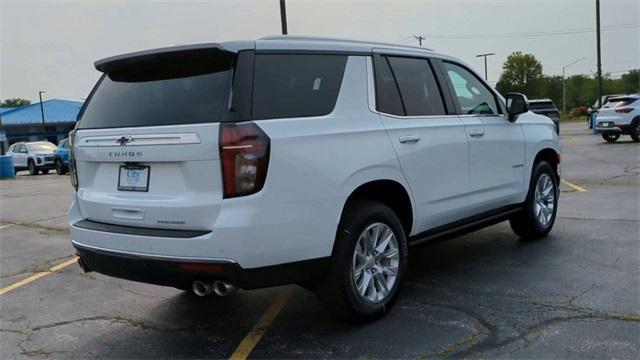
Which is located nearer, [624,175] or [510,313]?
[510,313]

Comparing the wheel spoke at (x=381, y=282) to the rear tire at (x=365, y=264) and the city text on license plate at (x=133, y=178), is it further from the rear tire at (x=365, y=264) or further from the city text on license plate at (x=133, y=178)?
the city text on license plate at (x=133, y=178)

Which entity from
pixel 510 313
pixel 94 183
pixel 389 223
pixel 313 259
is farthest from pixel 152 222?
pixel 510 313

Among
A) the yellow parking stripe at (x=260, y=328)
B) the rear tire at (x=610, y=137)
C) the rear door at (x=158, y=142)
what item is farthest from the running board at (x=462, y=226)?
the rear tire at (x=610, y=137)

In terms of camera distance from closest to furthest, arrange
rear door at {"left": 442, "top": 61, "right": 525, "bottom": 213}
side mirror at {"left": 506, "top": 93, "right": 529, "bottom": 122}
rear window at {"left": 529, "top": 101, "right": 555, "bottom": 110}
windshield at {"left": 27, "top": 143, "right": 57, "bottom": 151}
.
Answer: rear door at {"left": 442, "top": 61, "right": 525, "bottom": 213}, side mirror at {"left": 506, "top": 93, "right": 529, "bottom": 122}, windshield at {"left": 27, "top": 143, "right": 57, "bottom": 151}, rear window at {"left": 529, "top": 101, "right": 555, "bottom": 110}

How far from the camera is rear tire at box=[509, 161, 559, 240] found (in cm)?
626

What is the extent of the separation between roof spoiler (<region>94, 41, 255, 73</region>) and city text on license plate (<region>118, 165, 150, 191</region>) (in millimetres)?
706

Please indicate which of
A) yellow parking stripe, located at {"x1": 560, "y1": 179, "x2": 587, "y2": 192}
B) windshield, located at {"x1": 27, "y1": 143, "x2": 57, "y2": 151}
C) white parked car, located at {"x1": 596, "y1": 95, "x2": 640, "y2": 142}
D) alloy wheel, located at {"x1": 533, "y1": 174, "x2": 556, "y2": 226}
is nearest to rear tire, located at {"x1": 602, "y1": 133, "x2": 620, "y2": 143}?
white parked car, located at {"x1": 596, "y1": 95, "x2": 640, "y2": 142}

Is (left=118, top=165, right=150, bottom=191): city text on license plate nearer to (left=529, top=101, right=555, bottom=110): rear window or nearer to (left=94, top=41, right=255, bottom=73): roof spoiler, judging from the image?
(left=94, top=41, right=255, bottom=73): roof spoiler

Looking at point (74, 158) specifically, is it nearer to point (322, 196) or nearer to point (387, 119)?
point (322, 196)

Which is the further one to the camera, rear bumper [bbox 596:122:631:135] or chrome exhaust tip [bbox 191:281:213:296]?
rear bumper [bbox 596:122:631:135]

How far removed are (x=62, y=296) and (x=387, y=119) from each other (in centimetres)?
330

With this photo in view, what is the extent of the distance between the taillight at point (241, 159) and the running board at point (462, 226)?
1690 mm

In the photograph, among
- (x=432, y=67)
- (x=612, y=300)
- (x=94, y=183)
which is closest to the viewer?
(x=94, y=183)

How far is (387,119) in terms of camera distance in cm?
438
